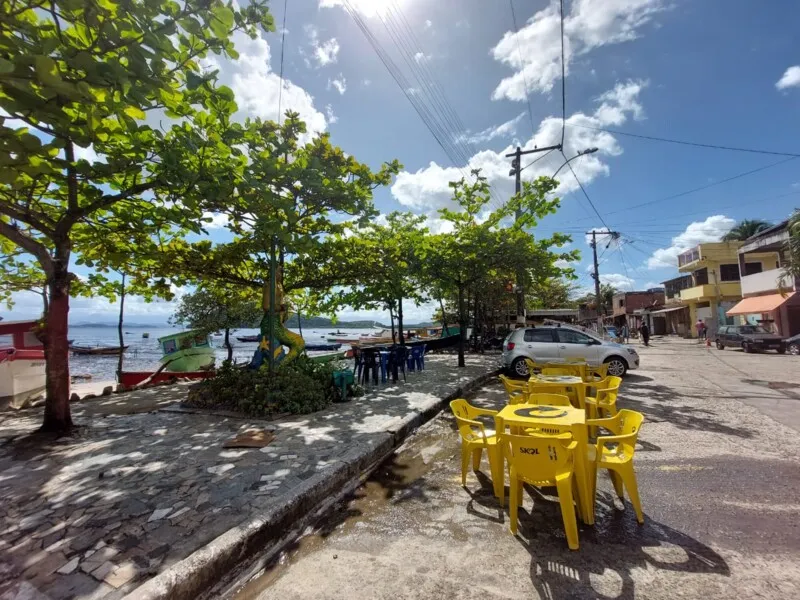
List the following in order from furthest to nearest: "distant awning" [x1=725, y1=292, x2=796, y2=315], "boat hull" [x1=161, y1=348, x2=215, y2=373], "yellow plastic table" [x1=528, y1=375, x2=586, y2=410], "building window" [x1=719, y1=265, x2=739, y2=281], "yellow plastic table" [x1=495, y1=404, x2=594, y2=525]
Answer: "building window" [x1=719, y1=265, x2=739, y2=281], "distant awning" [x1=725, y1=292, x2=796, y2=315], "boat hull" [x1=161, y1=348, x2=215, y2=373], "yellow plastic table" [x1=528, y1=375, x2=586, y2=410], "yellow plastic table" [x1=495, y1=404, x2=594, y2=525]

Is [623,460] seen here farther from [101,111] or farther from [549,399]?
[101,111]

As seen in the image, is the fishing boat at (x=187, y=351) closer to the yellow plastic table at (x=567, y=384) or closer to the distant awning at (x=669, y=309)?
the yellow plastic table at (x=567, y=384)

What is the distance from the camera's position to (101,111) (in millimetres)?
3104

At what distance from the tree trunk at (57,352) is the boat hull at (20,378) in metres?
5.08

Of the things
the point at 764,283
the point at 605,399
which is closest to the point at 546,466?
the point at 605,399

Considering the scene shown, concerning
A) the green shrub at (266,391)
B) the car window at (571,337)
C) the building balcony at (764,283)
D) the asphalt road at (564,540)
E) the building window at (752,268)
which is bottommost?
the asphalt road at (564,540)

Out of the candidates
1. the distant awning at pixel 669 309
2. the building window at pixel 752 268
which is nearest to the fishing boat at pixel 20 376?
the building window at pixel 752 268

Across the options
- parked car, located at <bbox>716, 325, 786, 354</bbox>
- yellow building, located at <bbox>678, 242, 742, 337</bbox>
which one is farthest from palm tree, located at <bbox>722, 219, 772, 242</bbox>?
parked car, located at <bbox>716, 325, 786, 354</bbox>

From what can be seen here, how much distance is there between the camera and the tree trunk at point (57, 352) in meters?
5.68

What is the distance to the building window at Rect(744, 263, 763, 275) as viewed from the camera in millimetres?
28484

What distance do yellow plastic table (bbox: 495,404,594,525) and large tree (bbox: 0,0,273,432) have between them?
3.85m

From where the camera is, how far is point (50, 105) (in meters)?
2.40

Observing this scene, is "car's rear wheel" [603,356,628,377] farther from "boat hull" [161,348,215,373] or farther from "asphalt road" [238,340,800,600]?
"boat hull" [161,348,215,373]

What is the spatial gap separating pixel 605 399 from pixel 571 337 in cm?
695
